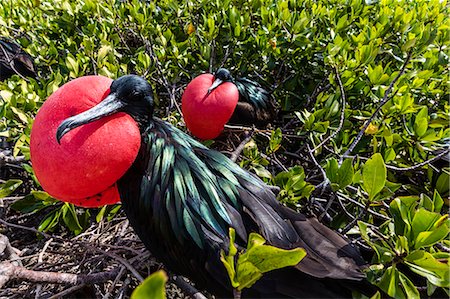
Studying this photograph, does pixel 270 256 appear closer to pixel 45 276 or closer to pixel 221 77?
pixel 45 276

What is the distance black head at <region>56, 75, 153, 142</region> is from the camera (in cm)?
64

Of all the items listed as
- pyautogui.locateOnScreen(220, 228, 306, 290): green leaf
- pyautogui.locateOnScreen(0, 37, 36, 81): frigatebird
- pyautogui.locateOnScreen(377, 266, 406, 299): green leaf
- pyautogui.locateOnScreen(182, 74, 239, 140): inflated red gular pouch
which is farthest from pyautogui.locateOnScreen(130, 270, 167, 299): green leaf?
pyautogui.locateOnScreen(0, 37, 36, 81): frigatebird

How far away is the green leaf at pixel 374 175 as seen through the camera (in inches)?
21.4

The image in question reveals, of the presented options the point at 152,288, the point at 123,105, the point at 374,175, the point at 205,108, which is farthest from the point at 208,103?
the point at 152,288

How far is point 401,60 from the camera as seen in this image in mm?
1150

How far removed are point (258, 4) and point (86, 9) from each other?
70 centimetres

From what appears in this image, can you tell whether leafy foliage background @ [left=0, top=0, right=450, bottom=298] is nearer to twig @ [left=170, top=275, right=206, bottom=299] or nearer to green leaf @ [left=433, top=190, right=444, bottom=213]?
green leaf @ [left=433, top=190, right=444, bottom=213]

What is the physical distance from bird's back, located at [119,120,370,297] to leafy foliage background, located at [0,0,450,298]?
0.23ft

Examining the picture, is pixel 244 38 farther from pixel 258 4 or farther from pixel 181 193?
pixel 181 193

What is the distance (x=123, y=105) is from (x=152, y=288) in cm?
57

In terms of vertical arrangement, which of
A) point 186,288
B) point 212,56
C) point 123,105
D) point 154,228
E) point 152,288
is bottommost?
point 186,288

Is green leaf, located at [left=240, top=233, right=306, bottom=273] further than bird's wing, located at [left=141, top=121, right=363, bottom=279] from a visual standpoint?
No

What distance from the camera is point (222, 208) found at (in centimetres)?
71

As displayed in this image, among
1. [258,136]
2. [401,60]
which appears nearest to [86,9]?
[258,136]
